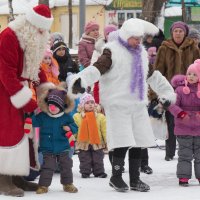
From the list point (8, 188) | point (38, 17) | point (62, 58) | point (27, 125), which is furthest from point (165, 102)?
point (62, 58)

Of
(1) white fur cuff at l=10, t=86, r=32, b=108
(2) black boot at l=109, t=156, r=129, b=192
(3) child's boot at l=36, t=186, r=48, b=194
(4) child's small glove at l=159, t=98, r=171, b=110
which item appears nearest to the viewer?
(1) white fur cuff at l=10, t=86, r=32, b=108

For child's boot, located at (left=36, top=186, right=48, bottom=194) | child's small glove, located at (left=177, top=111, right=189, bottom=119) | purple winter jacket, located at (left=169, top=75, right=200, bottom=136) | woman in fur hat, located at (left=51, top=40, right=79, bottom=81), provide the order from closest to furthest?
child's boot, located at (left=36, top=186, right=48, bottom=194) < child's small glove, located at (left=177, top=111, right=189, bottom=119) < purple winter jacket, located at (left=169, top=75, right=200, bottom=136) < woman in fur hat, located at (left=51, top=40, right=79, bottom=81)

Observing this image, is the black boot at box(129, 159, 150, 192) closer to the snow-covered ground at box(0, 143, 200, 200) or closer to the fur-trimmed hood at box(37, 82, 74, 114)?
the snow-covered ground at box(0, 143, 200, 200)

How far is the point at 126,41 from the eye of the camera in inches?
322

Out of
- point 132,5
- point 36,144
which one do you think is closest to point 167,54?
point 36,144

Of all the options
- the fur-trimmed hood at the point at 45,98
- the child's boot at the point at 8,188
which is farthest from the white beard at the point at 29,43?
the child's boot at the point at 8,188

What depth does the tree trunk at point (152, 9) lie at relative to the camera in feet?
61.9

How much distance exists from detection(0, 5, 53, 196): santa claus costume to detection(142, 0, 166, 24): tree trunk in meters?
11.1

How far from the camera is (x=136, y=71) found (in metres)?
8.16

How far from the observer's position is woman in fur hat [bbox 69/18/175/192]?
807 centimetres

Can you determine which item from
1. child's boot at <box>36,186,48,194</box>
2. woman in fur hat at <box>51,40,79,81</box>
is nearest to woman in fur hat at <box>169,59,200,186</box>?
child's boot at <box>36,186,48,194</box>

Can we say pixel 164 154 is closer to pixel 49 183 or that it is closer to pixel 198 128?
pixel 198 128

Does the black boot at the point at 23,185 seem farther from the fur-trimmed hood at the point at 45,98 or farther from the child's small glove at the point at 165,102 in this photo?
the child's small glove at the point at 165,102

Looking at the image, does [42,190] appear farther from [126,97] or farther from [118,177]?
[126,97]
